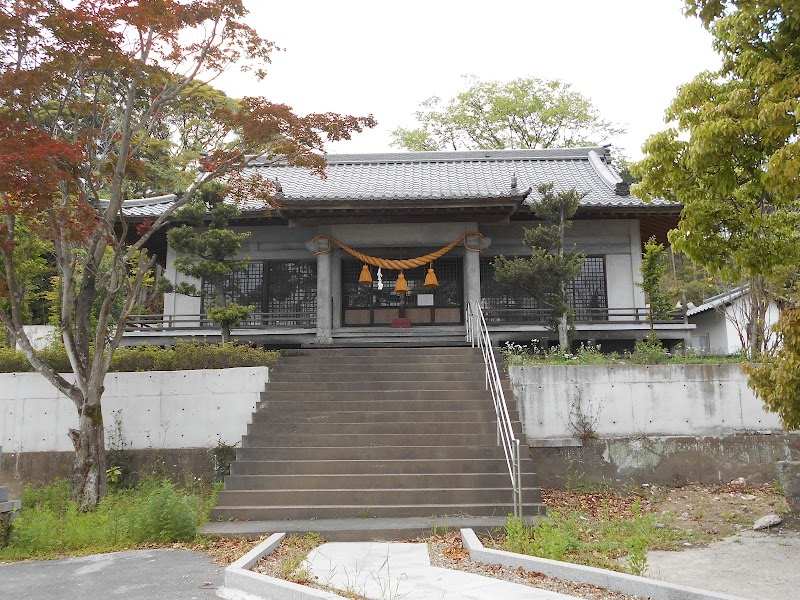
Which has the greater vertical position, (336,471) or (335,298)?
(335,298)

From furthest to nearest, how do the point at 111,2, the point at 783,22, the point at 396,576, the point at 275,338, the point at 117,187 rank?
1. the point at 275,338
2. the point at 117,187
3. the point at 111,2
4. the point at 783,22
5. the point at 396,576

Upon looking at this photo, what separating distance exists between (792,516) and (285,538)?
6.77m

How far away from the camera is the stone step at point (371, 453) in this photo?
10094mm

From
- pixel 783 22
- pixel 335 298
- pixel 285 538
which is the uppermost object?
pixel 783 22

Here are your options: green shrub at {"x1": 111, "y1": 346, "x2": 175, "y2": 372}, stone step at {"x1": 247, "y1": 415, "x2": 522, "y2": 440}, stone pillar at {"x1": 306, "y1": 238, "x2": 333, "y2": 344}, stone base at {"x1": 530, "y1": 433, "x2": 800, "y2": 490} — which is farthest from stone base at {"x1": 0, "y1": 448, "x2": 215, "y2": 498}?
stone base at {"x1": 530, "y1": 433, "x2": 800, "y2": 490}

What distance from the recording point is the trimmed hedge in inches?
480

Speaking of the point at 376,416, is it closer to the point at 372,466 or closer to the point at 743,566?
the point at 372,466

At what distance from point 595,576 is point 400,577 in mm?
1873

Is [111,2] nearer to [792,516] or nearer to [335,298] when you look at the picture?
[335,298]

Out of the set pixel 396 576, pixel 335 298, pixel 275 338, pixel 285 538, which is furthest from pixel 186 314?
pixel 396 576

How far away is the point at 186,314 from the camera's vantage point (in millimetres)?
16906

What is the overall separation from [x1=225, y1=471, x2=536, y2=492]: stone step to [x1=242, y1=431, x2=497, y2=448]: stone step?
0.81 m

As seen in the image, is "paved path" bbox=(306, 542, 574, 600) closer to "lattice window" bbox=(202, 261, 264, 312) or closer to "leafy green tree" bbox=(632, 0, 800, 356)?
A: "leafy green tree" bbox=(632, 0, 800, 356)

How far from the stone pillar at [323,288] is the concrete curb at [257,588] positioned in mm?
9655
